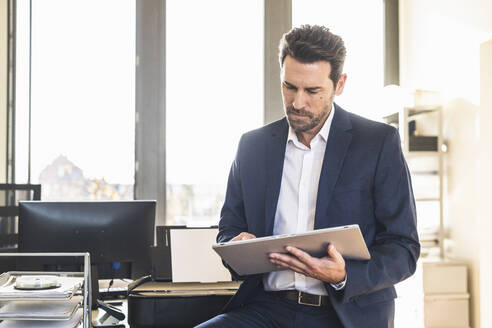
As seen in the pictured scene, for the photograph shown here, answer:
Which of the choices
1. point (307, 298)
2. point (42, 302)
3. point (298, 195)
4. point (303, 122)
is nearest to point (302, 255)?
point (307, 298)

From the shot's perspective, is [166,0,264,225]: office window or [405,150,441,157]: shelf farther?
[166,0,264,225]: office window

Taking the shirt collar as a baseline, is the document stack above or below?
below

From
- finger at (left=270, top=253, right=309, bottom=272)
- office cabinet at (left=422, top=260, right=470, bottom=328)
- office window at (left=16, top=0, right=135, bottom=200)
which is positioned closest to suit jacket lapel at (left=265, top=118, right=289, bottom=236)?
finger at (left=270, top=253, right=309, bottom=272)

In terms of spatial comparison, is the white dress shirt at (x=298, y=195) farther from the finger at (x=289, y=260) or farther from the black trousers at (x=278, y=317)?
the finger at (x=289, y=260)

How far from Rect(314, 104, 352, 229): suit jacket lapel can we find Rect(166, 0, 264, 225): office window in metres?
2.48

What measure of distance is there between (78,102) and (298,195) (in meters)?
2.72

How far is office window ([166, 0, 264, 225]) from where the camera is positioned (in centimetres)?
409

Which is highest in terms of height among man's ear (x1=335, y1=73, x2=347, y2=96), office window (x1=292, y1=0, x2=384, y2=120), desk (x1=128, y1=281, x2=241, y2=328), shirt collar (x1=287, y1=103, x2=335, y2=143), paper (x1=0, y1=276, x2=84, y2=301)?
office window (x1=292, y1=0, x2=384, y2=120)

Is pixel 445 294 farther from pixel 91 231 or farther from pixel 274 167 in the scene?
pixel 91 231

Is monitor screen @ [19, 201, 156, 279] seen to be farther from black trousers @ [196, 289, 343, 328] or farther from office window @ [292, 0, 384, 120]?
office window @ [292, 0, 384, 120]

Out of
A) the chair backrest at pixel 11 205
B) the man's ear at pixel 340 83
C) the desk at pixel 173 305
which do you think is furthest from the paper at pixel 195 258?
the chair backrest at pixel 11 205

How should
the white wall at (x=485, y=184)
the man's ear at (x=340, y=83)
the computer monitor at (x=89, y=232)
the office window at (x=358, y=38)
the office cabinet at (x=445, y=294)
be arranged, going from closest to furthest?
1. the man's ear at (x=340, y=83)
2. the computer monitor at (x=89, y=232)
3. the white wall at (x=485, y=184)
4. the office cabinet at (x=445, y=294)
5. the office window at (x=358, y=38)

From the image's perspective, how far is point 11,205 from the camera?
3590mm

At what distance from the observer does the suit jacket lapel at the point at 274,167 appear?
1.64m
